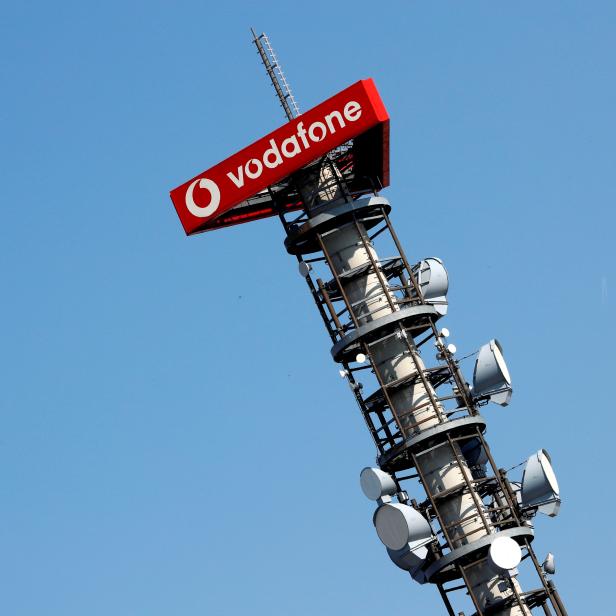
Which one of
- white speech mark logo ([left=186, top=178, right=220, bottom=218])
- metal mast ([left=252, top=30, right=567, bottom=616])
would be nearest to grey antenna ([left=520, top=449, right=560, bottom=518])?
metal mast ([left=252, top=30, right=567, bottom=616])

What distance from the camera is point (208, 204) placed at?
249ft

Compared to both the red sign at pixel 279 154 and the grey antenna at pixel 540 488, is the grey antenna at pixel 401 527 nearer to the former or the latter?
the grey antenna at pixel 540 488

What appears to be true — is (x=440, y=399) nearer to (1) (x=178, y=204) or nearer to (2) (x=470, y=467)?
(2) (x=470, y=467)

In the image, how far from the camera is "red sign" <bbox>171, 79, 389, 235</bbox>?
241 ft

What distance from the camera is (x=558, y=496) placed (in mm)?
71750

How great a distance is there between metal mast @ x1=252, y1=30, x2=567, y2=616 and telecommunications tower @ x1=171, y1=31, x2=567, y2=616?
0.23 ft

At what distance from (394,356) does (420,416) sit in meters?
3.36

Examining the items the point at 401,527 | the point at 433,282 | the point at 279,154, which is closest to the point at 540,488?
the point at 401,527

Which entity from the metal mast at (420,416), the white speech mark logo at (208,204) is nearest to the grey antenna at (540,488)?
the metal mast at (420,416)

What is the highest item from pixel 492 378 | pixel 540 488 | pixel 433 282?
pixel 433 282

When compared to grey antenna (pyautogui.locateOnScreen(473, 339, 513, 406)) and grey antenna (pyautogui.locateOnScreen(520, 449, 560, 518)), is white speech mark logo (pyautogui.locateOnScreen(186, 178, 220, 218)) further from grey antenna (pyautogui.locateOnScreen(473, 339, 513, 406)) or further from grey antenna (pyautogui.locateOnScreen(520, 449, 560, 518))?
grey antenna (pyautogui.locateOnScreen(520, 449, 560, 518))

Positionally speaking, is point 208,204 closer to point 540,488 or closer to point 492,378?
point 492,378

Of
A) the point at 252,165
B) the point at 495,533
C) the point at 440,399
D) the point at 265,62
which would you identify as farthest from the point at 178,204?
the point at 495,533

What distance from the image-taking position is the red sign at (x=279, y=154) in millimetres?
73562
